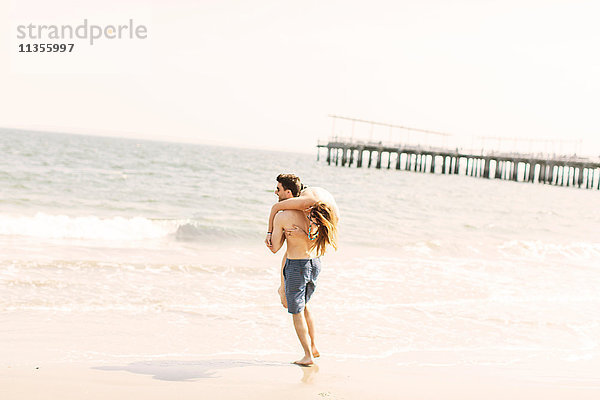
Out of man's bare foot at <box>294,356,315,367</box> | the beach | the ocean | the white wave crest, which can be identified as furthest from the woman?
the white wave crest

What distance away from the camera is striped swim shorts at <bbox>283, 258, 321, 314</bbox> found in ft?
14.2

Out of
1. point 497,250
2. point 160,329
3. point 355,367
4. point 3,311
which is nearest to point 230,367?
point 355,367

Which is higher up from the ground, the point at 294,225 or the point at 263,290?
the point at 294,225

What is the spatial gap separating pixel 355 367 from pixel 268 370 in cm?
71

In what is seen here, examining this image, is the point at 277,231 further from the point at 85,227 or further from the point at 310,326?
the point at 85,227

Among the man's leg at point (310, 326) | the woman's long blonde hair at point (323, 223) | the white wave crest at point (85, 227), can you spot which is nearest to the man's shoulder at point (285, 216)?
the woman's long blonde hair at point (323, 223)

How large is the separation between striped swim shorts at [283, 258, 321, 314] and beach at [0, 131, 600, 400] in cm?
52

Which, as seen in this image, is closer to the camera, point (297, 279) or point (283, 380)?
point (283, 380)

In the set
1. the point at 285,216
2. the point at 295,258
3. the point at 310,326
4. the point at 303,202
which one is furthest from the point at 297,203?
the point at 310,326

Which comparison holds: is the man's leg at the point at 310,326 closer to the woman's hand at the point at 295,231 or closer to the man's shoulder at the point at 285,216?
the woman's hand at the point at 295,231

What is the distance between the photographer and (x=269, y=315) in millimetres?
6402

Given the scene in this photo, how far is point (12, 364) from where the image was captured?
4.25m

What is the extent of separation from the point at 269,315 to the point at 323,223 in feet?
8.00

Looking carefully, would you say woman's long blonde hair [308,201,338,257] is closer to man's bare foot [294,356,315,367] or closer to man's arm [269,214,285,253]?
man's arm [269,214,285,253]
